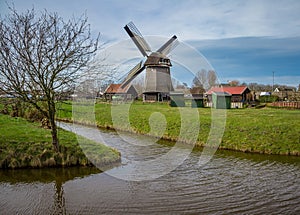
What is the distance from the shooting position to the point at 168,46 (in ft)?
113

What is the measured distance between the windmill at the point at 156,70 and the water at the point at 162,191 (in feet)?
79.8

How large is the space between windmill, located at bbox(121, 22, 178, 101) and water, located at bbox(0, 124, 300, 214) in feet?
79.8

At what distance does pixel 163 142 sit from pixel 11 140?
8.26 meters

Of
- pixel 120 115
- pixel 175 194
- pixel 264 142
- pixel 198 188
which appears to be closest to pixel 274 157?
pixel 264 142

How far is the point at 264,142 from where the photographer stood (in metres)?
14.7

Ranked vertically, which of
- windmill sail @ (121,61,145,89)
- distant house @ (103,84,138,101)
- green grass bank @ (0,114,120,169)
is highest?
windmill sail @ (121,61,145,89)

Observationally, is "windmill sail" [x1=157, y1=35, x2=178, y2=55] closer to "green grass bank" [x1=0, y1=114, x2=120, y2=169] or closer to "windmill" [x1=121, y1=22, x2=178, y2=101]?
"windmill" [x1=121, y1=22, x2=178, y2=101]

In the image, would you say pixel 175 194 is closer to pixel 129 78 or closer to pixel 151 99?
pixel 129 78

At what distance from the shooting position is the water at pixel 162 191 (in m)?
6.94

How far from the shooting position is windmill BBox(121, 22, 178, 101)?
112ft

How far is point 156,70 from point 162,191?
91.4 ft

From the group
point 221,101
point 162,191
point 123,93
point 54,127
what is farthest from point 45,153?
point 123,93

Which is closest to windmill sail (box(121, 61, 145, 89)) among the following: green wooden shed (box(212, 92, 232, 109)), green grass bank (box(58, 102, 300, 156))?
green wooden shed (box(212, 92, 232, 109))

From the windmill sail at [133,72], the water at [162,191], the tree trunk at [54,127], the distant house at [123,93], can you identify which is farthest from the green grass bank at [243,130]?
the distant house at [123,93]
